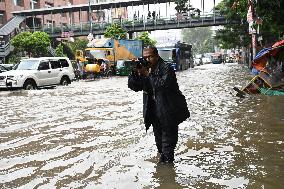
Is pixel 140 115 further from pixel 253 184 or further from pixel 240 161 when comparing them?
pixel 253 184

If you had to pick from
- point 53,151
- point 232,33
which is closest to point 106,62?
point 232,33

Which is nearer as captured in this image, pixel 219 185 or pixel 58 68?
pixel 219 185

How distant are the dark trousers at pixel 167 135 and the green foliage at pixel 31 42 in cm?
3941

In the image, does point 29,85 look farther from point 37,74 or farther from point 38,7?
point 38,7

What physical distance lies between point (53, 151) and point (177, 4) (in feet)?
192

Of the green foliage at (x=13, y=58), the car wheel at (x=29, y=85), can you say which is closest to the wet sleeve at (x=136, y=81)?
the car wheel at (x=29, y=85)

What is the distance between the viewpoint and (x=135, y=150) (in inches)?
267

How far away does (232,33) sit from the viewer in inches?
1448

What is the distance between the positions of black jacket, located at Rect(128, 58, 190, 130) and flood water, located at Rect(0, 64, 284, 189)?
31.1 inches

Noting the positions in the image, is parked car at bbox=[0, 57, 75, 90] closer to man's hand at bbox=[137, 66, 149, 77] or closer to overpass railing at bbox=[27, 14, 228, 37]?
man's hand at bbox=[137, 66, 149, 77]

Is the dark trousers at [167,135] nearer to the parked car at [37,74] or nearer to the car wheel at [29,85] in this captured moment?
the parked car at [37,74]

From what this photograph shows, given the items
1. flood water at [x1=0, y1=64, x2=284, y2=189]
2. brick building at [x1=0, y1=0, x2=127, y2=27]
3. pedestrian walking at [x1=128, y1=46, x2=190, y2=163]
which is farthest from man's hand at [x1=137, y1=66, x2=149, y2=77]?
brick building at [x1=0, y1=0, x2=127, y2=27]

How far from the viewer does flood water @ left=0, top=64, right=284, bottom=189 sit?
5.11 m

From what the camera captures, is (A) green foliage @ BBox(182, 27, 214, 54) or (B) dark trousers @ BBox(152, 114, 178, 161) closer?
(B) dark trousers @ BBox(152, 114, 178, 161)
